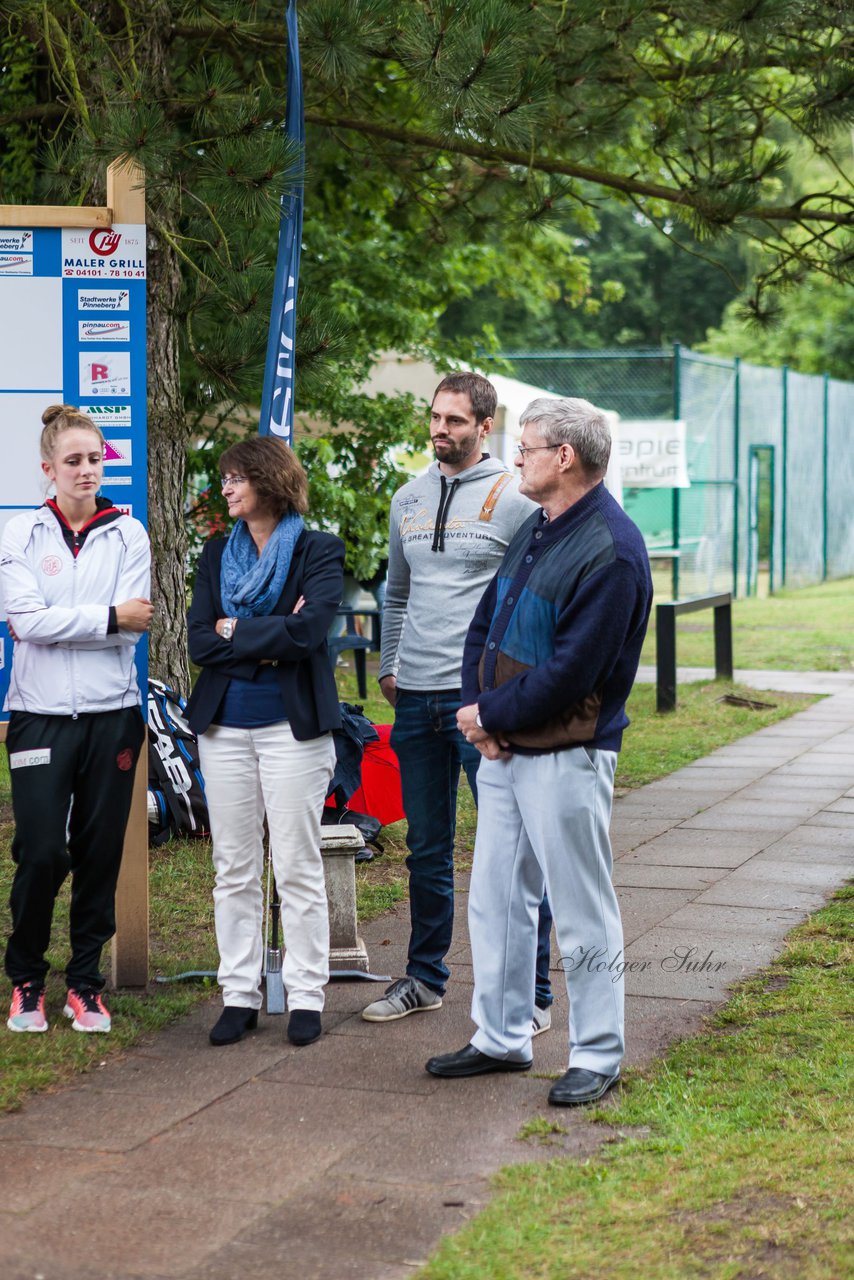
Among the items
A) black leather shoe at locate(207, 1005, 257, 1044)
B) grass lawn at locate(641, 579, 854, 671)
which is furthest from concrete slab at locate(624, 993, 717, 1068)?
grass lawn at locate(641, 579, 854, 671)

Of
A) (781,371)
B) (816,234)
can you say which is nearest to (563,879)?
(816,234)

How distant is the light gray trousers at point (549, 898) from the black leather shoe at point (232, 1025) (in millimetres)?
746

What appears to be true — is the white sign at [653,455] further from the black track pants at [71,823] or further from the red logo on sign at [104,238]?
the black track pants at [71,823]

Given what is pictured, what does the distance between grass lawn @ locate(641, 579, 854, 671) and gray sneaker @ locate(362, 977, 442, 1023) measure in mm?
9585

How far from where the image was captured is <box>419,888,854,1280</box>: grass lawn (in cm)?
313

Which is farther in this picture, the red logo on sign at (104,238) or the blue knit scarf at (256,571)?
the red logo on sign at (104,238)

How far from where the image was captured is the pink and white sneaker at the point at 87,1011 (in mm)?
4594

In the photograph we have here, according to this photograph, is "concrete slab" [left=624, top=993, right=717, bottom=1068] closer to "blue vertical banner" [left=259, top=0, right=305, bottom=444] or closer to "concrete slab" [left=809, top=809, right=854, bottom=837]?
"blue vertical banner" [left=259, top=0, right=305, bottom=444]

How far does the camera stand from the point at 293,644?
14.4 ft

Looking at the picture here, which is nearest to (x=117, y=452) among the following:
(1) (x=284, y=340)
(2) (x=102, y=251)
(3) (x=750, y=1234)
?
(2) (x=102, y=251)

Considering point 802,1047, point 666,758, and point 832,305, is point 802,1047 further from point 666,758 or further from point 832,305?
point 832,305

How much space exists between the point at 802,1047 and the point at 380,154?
6.41 m

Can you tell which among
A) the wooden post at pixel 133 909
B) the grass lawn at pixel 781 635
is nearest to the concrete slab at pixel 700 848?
the wooden post at pixel 133 909

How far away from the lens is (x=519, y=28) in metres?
6.38
